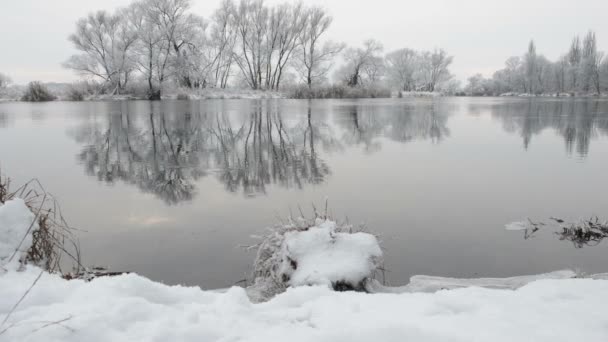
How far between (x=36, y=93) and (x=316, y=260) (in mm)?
47002

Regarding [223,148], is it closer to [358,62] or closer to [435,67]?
[358,62]

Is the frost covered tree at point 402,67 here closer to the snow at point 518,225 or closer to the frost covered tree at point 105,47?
the frost covered tree at point 105,47

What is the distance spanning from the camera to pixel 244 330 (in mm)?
2543

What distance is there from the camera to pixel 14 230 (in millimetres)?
3652

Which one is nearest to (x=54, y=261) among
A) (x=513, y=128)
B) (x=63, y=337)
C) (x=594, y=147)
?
(x=63, y=337)

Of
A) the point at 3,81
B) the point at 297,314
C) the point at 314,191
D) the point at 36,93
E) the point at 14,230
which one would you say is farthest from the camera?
the point at 3,81

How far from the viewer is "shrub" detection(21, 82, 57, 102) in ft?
135

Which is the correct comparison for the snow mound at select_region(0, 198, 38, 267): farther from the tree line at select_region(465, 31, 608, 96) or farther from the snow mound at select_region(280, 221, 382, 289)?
the tree line at select_region(465, 31, 608, 96)

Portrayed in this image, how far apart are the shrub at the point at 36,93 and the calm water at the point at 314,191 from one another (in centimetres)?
3192

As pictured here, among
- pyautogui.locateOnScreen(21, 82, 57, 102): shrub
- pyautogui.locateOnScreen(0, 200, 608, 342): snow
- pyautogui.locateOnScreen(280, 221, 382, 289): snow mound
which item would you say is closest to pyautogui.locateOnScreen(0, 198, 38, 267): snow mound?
pyautogui.locateOnScreen(0, 200, 608, 342): snow

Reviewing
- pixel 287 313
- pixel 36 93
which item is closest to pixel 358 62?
pixel 36 93

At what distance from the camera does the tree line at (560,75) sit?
77.5m

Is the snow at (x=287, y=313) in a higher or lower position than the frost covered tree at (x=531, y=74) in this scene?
lower

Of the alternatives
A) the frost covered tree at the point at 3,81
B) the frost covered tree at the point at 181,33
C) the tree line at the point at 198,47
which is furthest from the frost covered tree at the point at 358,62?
the frost covered tree at the point at 3,81
